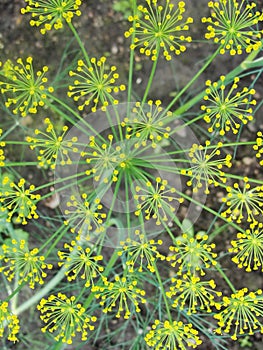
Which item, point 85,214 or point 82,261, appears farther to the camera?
point 85,214

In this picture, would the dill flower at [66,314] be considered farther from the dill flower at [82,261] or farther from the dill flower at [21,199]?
the dill flower at [21,199]

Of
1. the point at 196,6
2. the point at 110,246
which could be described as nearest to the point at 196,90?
the point at 196,6

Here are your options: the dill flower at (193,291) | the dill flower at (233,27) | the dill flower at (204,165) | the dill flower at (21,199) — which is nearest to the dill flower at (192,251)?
the dill flower at (193,291)

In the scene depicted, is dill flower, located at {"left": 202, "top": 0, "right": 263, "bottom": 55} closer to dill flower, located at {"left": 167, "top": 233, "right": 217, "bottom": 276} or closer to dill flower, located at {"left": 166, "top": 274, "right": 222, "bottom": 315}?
dill flower, located at {"left": 167, "top": 233, "right": 217, "bottom": 276}

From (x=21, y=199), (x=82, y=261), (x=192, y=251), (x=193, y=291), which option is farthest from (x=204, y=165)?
(x=21, y=199)

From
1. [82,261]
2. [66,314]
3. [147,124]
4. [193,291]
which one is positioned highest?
[147,124]

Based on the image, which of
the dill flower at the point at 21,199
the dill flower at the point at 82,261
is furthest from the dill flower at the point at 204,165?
the dill flower at the point at 21,199

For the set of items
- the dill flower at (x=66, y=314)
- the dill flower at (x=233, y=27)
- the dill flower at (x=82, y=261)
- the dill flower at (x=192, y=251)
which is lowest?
the dill flower at (x=66, y=314)

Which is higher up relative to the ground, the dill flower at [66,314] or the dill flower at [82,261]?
the dill flower at [82,261]

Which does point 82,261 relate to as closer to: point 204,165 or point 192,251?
point 192,251

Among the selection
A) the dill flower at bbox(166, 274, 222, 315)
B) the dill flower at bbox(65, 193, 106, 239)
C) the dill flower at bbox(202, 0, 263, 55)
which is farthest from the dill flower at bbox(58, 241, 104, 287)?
the dill flower at bbox(202, 0, 263, 55)

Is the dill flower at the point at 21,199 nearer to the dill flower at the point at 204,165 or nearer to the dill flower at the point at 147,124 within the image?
the dill flower at the point at 147,124

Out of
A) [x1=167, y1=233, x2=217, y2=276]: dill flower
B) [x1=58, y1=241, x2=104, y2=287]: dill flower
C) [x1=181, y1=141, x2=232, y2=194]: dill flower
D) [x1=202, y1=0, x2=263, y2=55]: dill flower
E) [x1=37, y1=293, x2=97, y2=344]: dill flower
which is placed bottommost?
[x1=37, y1=293, x2=97, y2=344]: dill flower
